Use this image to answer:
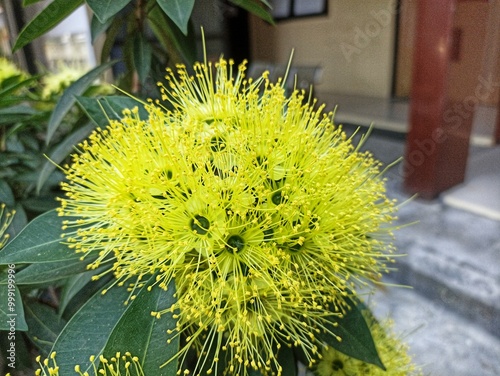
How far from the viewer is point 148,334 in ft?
1.25

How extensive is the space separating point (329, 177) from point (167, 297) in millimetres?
186

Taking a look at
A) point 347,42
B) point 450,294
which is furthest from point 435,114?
point 347,42

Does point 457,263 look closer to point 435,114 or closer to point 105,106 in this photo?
point 435,114

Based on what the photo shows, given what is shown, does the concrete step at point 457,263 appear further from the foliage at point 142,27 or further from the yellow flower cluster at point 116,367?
the yellow flower cluster at point 116,367

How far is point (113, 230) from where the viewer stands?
39cm

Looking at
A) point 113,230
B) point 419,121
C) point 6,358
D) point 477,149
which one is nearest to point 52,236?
point 113,230

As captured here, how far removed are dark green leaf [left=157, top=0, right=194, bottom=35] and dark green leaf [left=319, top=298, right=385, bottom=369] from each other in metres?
0.35

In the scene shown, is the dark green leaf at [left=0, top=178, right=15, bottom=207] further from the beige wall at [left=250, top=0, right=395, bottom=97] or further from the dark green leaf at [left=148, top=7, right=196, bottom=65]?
the beige wall at [left=250, top=0, right=395, bottom=97]

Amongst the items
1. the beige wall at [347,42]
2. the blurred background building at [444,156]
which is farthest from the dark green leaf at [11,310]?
the beige wall at [347,42]

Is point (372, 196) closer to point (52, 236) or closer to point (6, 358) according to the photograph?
point (52, 236)

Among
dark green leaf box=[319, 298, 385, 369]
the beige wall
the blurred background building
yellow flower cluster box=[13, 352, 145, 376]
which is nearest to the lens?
yellow flower cluster box=[13, 352, 145, 376]

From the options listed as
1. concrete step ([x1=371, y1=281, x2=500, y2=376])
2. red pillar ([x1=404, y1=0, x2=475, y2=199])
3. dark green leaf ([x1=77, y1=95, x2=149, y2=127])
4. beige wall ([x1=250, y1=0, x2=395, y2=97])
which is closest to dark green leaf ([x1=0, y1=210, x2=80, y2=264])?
dark green leaf ([x1=77, y1=95, x2=149, y2=127])

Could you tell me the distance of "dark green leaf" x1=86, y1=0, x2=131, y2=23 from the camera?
42cm

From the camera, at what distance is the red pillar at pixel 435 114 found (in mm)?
1840
